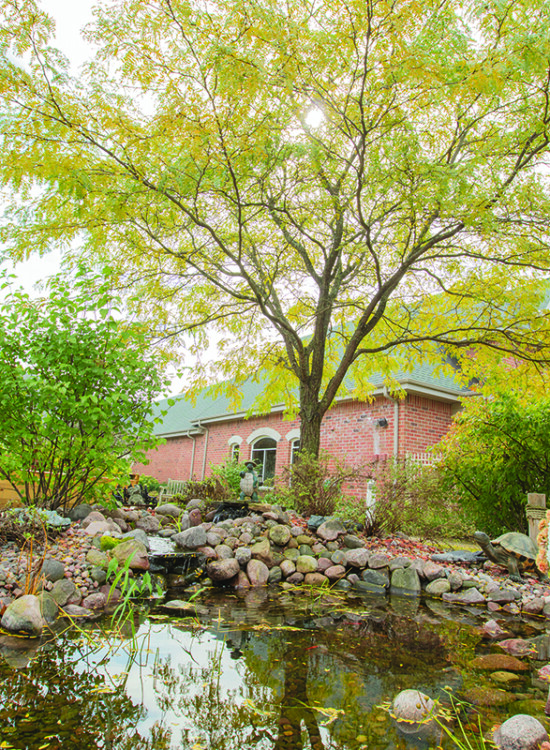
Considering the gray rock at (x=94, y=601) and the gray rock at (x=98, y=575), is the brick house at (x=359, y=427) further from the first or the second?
the gray rock at (x=94, y=601)

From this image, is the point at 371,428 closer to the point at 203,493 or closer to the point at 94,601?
the point at 203,493

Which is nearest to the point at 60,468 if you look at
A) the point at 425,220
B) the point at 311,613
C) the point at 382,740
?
the point at 311,613

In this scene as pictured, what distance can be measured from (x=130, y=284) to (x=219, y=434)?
10646 millimetres

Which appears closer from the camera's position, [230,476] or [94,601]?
[94,601]

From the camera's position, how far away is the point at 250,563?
5.50 m

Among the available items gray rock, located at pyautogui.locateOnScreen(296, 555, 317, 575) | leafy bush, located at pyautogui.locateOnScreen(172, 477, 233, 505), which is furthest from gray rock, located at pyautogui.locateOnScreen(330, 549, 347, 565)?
leafy bush, located at pyautogui.locateOnScreen(172, 477, 233, 505)

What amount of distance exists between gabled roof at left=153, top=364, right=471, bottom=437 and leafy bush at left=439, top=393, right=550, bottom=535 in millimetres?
2226

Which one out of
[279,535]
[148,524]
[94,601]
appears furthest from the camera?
[148,524]

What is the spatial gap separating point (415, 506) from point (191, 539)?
3.31 metres

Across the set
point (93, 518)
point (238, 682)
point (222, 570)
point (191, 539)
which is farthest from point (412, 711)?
point (93, 518)

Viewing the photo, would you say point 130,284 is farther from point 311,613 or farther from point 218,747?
point 218,747

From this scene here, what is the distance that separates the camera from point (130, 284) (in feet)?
26.2

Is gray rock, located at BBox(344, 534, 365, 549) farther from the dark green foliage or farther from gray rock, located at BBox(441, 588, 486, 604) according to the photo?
the dark green foliage

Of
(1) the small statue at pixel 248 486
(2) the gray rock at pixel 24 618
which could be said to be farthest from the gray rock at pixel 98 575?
(1) the small statue at pixel 248 486
